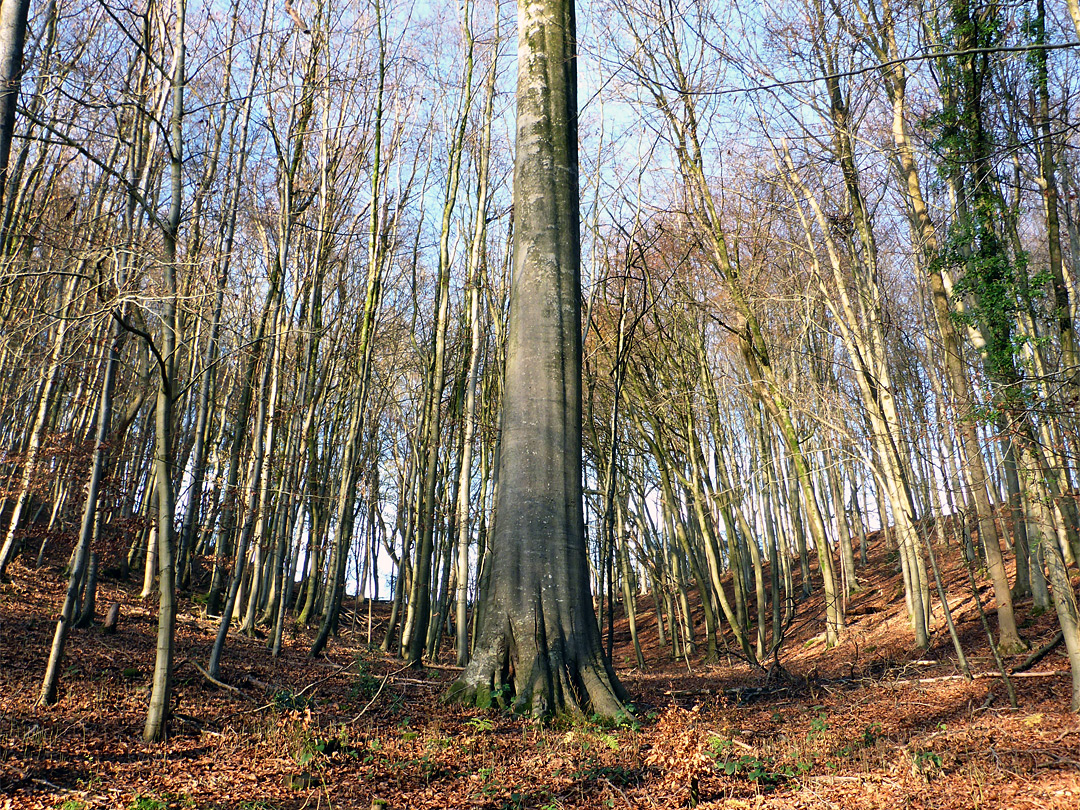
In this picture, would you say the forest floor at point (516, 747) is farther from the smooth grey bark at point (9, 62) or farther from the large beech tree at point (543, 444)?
the smooth grey bark at point (9, 62)

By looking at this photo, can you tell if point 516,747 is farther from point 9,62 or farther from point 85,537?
point 9,62

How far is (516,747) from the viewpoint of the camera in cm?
427

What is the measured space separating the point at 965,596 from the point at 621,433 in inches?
266

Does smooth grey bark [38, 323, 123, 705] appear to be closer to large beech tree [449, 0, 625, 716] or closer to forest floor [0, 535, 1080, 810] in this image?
forest floor [0, 535, 1080, 810]

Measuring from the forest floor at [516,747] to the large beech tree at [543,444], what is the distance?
1.23ft

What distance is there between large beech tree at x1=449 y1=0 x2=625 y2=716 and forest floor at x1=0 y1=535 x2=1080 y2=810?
0.38m

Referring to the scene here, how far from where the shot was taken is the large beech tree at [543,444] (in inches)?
196

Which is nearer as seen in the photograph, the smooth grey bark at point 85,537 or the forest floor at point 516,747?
the forest floor at point 516,747

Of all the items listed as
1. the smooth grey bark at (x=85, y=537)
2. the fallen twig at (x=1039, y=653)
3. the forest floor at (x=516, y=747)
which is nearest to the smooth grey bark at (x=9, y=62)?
the smooth grey bark at (x=85, y=537)

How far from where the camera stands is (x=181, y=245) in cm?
880

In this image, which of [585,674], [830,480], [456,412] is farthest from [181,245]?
[830,480]

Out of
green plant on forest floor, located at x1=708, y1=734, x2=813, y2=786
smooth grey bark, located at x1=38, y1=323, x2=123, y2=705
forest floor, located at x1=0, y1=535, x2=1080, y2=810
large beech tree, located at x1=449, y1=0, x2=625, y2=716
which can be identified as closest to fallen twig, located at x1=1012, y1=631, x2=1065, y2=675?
forest floor, located at x1=0, y1=535, x2=1080, y2=810

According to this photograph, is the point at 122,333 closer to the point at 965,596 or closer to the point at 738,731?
the point at 738,731

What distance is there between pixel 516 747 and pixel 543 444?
219cm
